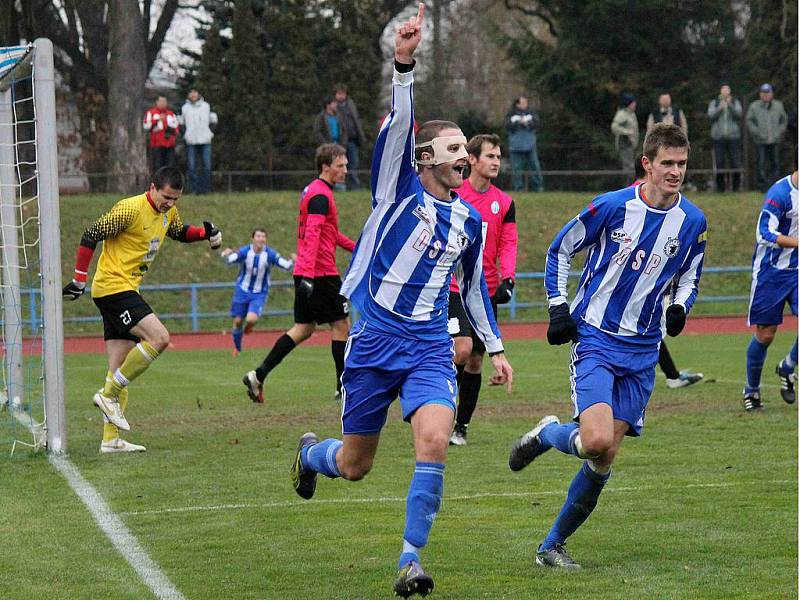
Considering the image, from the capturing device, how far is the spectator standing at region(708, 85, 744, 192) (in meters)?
28.9

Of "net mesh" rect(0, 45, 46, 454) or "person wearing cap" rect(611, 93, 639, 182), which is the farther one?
"person wearing cap" rect(611, 93, 639, 182)

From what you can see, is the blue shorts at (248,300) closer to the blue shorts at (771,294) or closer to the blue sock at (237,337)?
the blue sock at (237,337)

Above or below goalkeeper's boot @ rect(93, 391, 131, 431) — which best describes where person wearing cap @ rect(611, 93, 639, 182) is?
above

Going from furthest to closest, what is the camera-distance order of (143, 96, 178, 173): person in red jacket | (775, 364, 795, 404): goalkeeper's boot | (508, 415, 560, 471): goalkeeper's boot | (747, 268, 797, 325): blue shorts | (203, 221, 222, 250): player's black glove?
1. (143, 96, 178, 173): person in red jacket
2. (775, 364, 795, 404): goalkeeper's boot
3. (747, 268, 797, 325): blue shorts
4. (203, 221, 222, 250): player's black glove
5. (508, 415, 560, 471): goalkeeper's boot

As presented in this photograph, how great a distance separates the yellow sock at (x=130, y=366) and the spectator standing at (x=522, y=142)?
19.7m

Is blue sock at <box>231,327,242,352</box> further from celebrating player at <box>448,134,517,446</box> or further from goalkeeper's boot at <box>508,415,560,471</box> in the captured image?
goalkeeper's boot at <box>508,415,560,471</box>

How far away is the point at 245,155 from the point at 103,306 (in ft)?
83.1

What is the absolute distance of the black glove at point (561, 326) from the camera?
6.18 metres

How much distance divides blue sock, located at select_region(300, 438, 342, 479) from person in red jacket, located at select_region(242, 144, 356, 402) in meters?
5.04

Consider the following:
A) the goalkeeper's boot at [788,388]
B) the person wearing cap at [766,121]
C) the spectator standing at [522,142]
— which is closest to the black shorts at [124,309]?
the goalkeeper's boot at [788,388]

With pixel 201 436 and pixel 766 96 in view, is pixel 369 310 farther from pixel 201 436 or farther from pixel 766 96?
pixel 766 96

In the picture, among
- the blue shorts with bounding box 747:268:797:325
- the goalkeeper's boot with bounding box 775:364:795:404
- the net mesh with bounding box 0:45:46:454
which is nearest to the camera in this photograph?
the net mesh with bounding box 0:45:46:454

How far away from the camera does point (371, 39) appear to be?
37938 millimetres

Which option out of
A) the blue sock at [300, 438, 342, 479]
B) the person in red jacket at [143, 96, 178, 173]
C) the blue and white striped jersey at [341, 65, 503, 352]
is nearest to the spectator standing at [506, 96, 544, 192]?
the person in red jacket at [143, 96, 178, 173]
